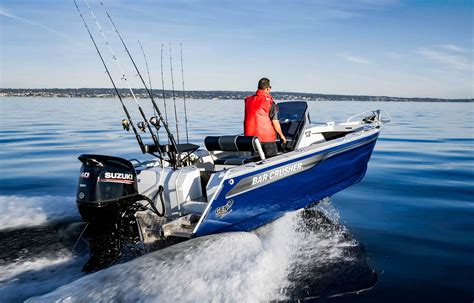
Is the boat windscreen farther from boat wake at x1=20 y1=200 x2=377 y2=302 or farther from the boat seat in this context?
boat wake at x1=20 y1=200 x2=377 y2=302

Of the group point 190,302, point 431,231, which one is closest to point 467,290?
point 431,231

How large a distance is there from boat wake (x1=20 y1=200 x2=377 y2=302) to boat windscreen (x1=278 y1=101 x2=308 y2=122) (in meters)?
2.23

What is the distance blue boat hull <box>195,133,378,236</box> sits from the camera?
4062 millimetres

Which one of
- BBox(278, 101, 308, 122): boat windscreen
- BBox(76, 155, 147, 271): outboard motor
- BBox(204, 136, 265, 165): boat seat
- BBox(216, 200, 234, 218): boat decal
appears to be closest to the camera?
BBox(76, 155, 147, 271): outboard motor

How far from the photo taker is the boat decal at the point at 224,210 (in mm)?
4018

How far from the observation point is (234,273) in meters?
3.47

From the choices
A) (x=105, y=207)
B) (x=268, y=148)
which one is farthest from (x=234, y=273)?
(x=268, y=148)

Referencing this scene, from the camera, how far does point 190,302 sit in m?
3.01

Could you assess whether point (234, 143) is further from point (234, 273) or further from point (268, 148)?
point (234, 273)

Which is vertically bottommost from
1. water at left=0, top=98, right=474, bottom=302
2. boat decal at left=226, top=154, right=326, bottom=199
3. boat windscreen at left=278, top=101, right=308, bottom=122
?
water at left=0, top=98, right=474, bottom=302

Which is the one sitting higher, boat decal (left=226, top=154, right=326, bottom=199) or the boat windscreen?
the boat windscreen

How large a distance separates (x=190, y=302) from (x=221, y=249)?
0.89 meters

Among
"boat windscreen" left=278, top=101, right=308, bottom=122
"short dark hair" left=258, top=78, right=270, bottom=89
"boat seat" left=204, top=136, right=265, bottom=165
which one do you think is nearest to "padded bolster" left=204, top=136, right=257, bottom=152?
"boat seat" left=204, top=136, right=265, bottom=165

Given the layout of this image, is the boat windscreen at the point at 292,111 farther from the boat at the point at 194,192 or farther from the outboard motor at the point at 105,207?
the outboard motor at the point at 105,207
